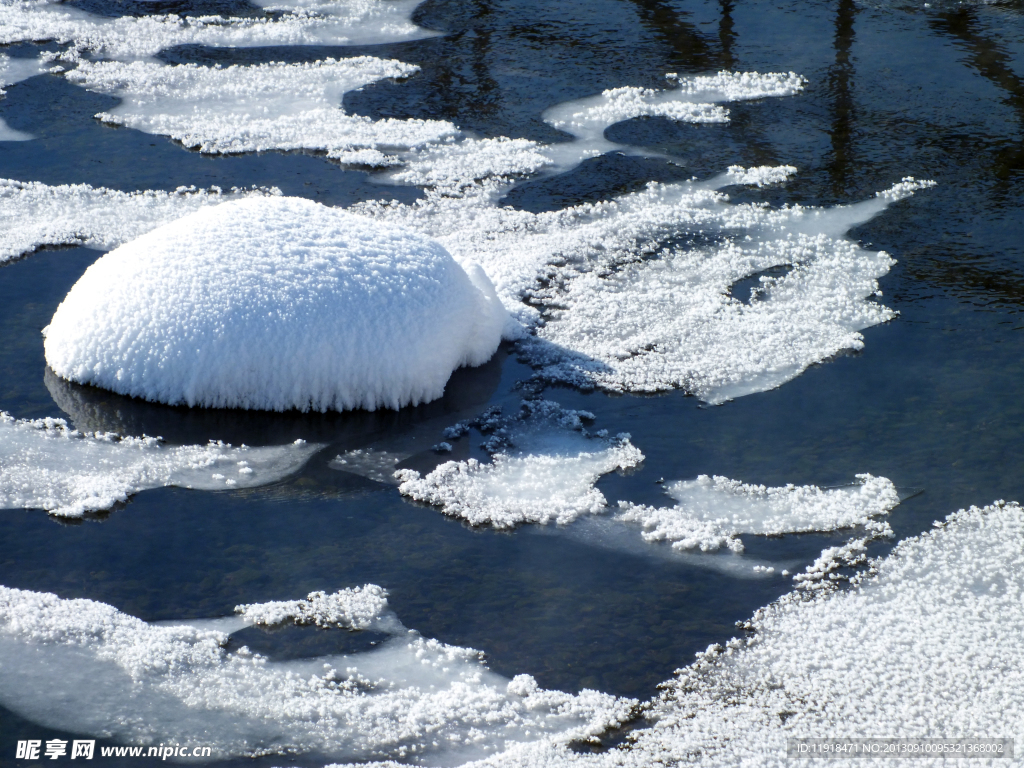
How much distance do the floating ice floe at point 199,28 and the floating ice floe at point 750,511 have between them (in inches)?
232

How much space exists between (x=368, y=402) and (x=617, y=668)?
1564mm

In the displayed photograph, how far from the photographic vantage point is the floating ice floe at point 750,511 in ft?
10.8

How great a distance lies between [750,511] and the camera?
3.41m

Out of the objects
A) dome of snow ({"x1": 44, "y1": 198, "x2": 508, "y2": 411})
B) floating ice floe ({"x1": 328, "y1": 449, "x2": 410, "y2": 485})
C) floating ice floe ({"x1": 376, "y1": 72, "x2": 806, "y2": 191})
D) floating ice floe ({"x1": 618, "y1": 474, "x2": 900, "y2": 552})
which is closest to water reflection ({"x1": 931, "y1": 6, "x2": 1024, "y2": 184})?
floating ice floe ({"x1": 376, "y1": 72, "x2": 806, "y2": 191})

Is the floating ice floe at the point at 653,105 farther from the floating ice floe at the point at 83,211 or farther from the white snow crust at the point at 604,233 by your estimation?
the floating ice floe at the point at 83,211

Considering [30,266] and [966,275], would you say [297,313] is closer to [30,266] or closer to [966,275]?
[30,266]

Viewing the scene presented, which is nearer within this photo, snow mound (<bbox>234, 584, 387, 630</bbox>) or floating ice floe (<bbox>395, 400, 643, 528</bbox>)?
snow mound (<bbox>234, 584, 387, 630</bbox>)

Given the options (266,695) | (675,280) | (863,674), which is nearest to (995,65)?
(675,280)

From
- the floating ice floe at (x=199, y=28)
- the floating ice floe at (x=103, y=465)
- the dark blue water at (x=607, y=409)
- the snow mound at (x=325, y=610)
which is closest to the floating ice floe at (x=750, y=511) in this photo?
the dark blue water at (x=607, y=409)

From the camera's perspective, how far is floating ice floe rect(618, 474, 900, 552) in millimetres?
3303

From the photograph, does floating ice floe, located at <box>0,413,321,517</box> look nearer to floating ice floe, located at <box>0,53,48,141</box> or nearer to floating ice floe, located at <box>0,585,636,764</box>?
Answer: floating ice floe, located at <box>0,585,636,764</box>

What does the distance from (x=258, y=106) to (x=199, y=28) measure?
2003mm

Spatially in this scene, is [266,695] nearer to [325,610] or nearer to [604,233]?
[325,610]

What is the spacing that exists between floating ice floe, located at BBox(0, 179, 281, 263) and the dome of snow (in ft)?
3.82
